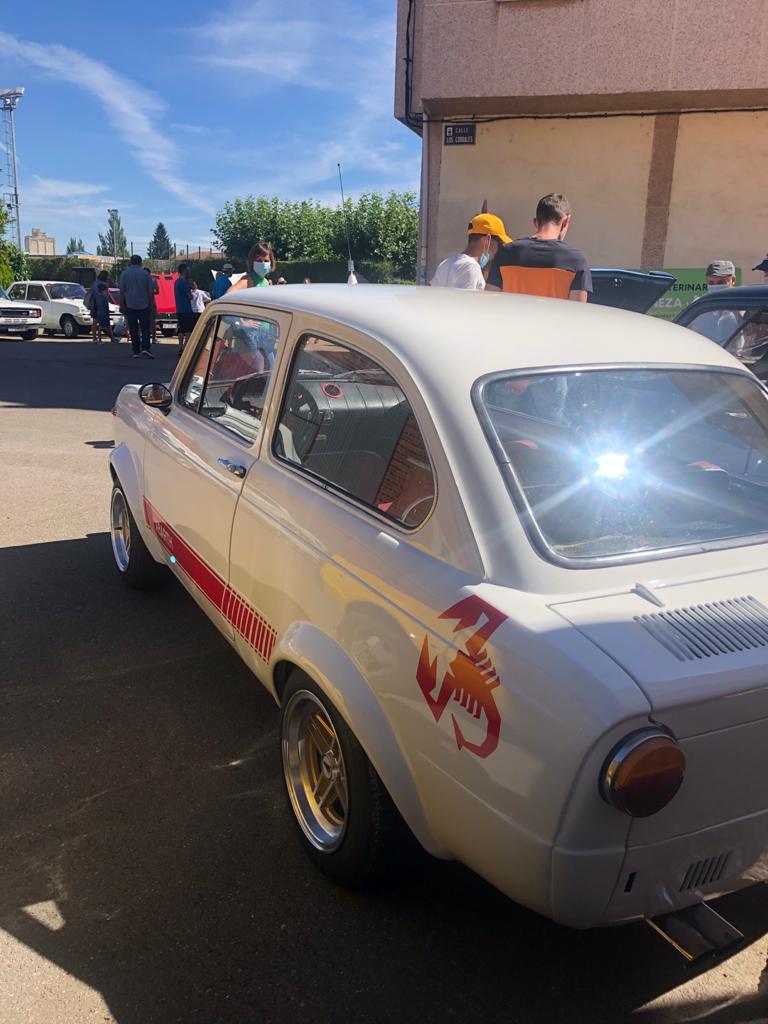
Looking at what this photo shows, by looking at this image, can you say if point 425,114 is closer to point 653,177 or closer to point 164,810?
point 653,177

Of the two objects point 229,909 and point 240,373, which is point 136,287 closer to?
point 240,373

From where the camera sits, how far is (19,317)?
23.0 metres

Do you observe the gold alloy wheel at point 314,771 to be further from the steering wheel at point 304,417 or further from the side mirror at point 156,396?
the side mirror at point 156,396

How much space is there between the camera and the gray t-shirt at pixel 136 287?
1521 cm

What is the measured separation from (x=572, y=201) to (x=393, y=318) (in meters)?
11.3

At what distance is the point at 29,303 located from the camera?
77.6 ft

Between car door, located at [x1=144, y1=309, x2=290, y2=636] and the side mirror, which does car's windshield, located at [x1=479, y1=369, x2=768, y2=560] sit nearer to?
car door, located at [x1=144, y1=309, x2=290, y2=636]

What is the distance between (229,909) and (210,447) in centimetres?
171

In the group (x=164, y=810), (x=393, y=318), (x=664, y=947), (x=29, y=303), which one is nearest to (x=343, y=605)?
(x=393, y=318)

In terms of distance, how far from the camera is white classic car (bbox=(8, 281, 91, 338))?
24.5 meters

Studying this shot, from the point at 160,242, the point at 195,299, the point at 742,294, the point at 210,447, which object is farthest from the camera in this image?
the point at 160,242

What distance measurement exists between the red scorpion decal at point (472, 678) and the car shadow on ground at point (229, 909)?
80 centimetres

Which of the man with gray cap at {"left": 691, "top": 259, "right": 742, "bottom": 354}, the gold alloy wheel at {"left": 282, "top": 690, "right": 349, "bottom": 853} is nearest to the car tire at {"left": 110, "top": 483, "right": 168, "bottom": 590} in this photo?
the gold alloy wheel at {"left": 282, "top": 690, "right": 349, "bottom": 853}

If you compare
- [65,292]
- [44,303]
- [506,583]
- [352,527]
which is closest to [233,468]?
[352,527]
